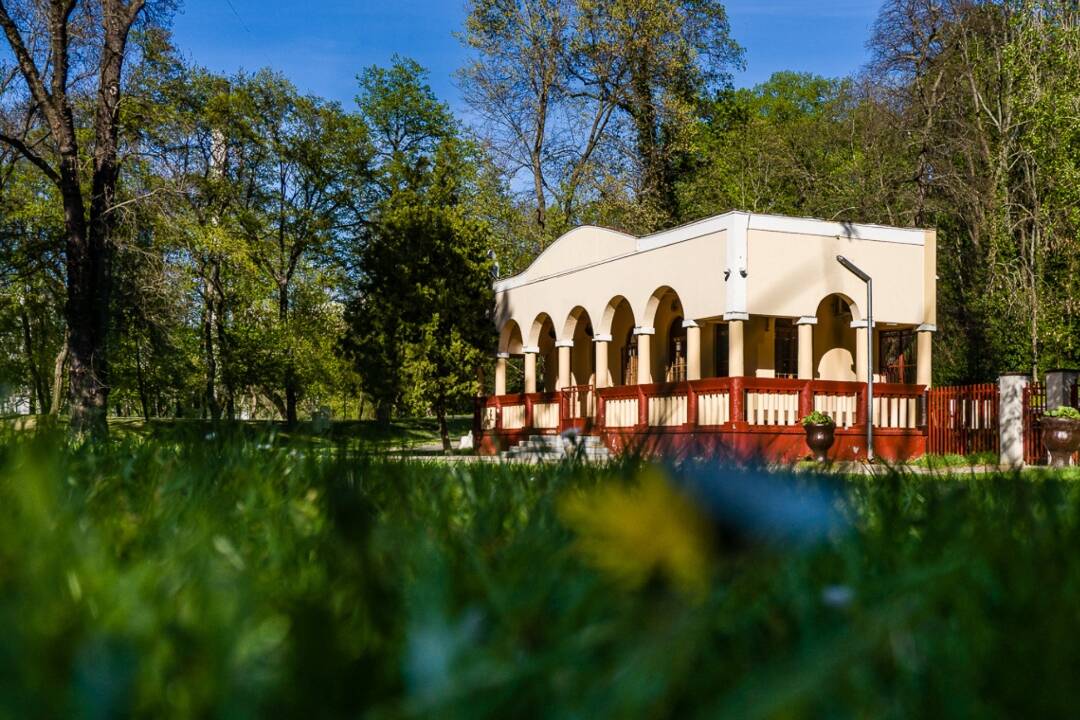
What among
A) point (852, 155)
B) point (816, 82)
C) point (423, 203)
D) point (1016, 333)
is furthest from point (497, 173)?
point (816, 82)

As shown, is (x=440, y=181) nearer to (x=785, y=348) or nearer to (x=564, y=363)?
(x=564, y=363)

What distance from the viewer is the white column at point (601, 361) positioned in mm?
24609

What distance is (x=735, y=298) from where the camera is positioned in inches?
818

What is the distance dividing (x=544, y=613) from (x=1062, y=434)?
19.7 meters

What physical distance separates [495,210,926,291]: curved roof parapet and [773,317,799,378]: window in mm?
2717

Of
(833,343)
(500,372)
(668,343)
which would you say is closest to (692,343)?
(668,343)

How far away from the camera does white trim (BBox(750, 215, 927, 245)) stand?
69.3 feet

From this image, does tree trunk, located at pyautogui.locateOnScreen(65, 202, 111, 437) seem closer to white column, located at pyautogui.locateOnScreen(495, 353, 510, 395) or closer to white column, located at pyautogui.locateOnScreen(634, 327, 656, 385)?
white column, located at pyautogui.locateOnScreen(634, 327, 656, 385)

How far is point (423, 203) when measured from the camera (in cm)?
2989

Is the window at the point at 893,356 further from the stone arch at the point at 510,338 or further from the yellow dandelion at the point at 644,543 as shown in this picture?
the yellow dandelion at the point at 644,543

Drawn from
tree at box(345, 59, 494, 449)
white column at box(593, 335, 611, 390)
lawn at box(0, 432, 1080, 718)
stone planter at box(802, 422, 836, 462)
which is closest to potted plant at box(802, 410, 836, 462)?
stone planter at box(802, 422, 836, 462)

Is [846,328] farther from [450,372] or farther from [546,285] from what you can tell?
[450,372]

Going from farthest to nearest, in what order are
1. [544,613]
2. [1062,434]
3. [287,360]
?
[287,360] < [1062,434] < [544,613]

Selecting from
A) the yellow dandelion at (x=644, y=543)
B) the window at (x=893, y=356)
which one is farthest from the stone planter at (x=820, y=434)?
the yellow dandelion at (x=644, y=543)
